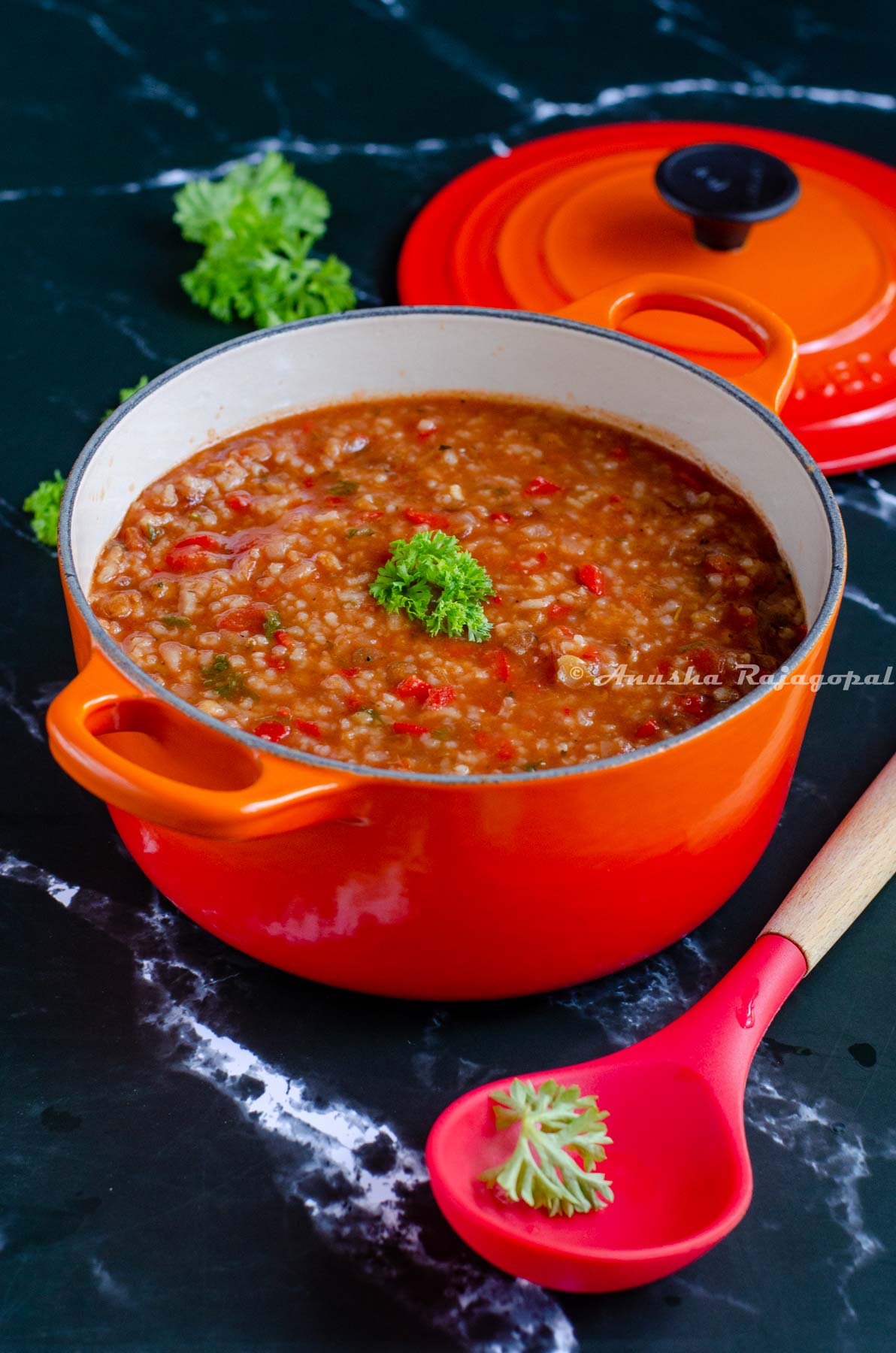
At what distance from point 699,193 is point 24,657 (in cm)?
194

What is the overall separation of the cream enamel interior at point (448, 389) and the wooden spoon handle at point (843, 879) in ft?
1.36

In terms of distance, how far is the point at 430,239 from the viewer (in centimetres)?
402

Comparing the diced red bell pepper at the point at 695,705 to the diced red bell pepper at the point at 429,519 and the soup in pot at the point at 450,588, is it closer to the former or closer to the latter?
the soup in pot at the point at 450,588

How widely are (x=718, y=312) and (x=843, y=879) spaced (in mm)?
1167

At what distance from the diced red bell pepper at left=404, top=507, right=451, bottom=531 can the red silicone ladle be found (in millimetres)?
975

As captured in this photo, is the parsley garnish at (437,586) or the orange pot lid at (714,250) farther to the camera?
the orange pot lid at (714,250)

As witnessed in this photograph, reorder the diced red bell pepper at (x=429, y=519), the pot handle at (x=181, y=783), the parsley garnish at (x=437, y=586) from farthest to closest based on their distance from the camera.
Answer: the diced red bell pepper at (x=429, y=519), the parsley garnish at (x=437, y=586), the pot handle at (x=181, y=783)

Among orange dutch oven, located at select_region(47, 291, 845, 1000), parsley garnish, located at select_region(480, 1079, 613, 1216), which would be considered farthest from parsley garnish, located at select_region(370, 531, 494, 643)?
parsley garnish, located at select_region(480, 1079, 613, 1216)

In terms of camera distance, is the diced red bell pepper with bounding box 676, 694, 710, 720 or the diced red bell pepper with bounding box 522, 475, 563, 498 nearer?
the diced red bell pepper with bounding box 676, 694, 710, 720

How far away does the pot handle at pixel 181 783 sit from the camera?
1.97 meters

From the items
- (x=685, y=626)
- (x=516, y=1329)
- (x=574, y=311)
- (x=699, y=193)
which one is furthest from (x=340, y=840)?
(x=699, y=193)

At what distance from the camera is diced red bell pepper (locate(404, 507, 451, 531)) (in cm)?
290

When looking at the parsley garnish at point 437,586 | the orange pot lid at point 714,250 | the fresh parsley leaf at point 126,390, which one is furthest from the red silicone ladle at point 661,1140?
the fresh parsley leaf at point 126,390

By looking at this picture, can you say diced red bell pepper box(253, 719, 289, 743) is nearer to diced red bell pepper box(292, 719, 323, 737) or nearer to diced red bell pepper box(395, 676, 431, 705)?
diced red bell pepper box(292, 719, 323, 737)
